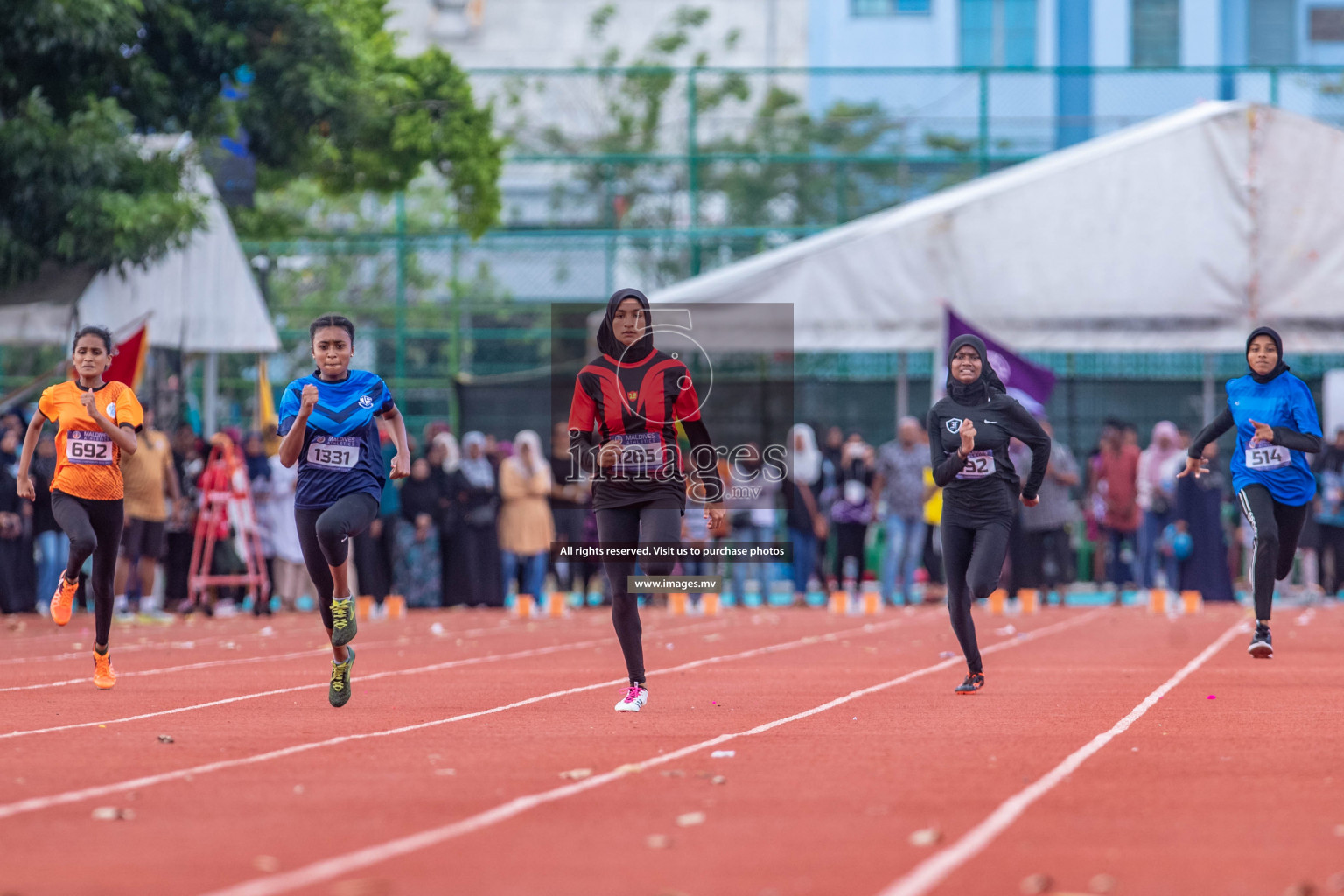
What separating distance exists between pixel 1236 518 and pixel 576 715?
52.9 ft

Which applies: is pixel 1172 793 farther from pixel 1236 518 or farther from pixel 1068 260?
pixel 1236 518

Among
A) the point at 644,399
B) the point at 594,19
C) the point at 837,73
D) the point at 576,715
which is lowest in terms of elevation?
the point at 576,715

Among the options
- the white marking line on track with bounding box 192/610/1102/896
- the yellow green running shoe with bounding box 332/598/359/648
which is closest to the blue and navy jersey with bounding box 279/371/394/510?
the yellow green running shoe with bounding box 332/598/359/648

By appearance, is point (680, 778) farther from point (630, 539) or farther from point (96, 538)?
point (96, 538)

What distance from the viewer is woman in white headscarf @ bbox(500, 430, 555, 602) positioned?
22.3m

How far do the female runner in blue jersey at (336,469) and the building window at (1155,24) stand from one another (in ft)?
116

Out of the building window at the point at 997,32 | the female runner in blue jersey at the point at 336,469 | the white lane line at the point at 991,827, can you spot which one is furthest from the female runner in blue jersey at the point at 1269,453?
the building window at the point at 997,32

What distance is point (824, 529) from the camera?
75.7ft

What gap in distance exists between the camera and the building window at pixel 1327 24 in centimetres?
4438

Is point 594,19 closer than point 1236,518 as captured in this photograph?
No

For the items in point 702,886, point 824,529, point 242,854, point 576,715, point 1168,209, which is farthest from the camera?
point 824,529

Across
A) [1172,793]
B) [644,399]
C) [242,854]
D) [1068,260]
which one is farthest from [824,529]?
[242,854]

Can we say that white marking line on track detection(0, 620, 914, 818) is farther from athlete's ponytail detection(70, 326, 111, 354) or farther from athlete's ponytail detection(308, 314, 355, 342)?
athlete's ponytail detection(70, 326, 111, 354)

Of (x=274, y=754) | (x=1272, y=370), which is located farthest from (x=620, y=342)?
(x=1272, y=370)
